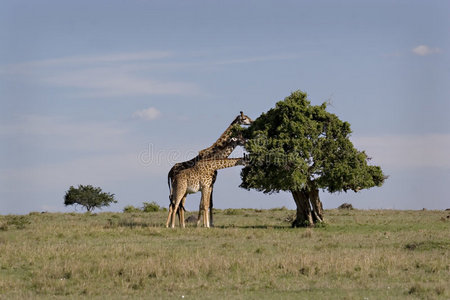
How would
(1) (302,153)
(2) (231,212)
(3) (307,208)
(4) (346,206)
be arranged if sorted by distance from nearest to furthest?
(1) (302,153) < (3) (307,208) < (2) (231,212) < (4) (346,206)

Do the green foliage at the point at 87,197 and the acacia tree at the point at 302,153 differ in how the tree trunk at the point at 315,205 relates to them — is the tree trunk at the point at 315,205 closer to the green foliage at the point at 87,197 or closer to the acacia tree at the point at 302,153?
the acacia tree at the point at 302,153

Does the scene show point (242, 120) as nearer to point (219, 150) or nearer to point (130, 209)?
point (219, 150)

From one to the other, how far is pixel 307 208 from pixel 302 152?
3121 mm

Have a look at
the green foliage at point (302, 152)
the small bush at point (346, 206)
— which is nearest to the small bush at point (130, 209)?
the small bush at point (346, 206)

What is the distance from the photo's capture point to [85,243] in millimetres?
22203

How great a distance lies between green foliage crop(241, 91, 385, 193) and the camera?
1051 inches

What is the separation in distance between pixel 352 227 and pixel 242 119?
22.1 feet

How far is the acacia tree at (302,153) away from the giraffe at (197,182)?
4.81 feet

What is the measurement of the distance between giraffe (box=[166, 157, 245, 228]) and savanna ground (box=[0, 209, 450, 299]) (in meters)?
2.93

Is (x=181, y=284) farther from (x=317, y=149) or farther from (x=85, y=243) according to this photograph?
(x=317, y=149)

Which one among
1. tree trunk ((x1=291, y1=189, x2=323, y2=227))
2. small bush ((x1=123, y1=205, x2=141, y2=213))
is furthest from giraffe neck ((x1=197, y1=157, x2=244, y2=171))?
small bush ((x1=123, y1=205, x2=141, y2=213))

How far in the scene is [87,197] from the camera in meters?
53.3

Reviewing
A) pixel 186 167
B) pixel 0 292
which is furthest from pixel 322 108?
pixel 0 292

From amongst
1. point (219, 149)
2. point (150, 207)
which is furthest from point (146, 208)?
point (219, 149)
